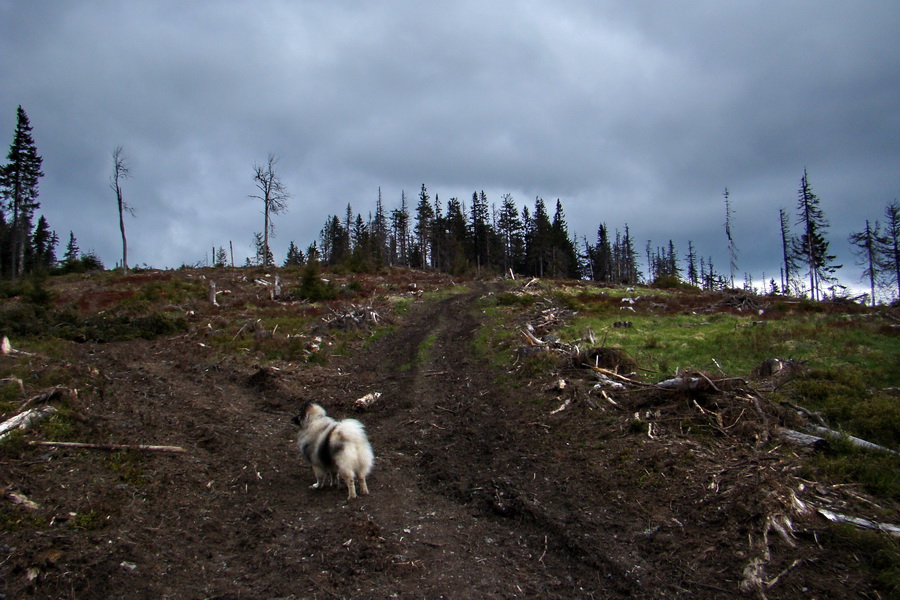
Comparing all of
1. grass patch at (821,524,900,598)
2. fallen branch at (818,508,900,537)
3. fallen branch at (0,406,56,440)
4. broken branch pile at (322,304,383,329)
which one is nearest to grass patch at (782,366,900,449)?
fallen branch at (818,508,900,537)

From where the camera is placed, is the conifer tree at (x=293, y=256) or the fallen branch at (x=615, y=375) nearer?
the fallen branch at (x=615, y=375)

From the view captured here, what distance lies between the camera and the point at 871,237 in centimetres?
4525

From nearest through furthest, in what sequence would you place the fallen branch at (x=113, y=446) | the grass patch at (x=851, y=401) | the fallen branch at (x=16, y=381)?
the fallen branch at (x=113, y=446)
the grass patch at (x=851, y=401)
the fallen branch at (x=16, y=381)

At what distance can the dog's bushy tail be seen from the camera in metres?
6.30

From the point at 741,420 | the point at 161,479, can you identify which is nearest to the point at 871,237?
the point at 741,420

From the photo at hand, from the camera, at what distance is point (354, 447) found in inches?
250

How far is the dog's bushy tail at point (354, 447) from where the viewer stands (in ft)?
20.7

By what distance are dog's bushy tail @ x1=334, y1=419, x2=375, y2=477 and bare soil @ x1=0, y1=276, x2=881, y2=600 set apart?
18.3 inches

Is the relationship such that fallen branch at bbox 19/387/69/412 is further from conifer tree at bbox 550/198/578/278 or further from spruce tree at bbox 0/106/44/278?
conifer tree at bbox 550/198/578/278

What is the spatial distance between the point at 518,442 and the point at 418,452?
75.0 inches

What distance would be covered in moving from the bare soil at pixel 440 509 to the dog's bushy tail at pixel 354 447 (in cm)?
46

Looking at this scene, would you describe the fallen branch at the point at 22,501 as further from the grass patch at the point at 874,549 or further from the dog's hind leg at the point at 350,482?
the grass patch at the point at 874,549

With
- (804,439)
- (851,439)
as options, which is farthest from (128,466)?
(851,439)

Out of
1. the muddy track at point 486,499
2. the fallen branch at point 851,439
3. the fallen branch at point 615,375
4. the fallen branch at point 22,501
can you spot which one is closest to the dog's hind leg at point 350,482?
the muddy track at point 486,499
